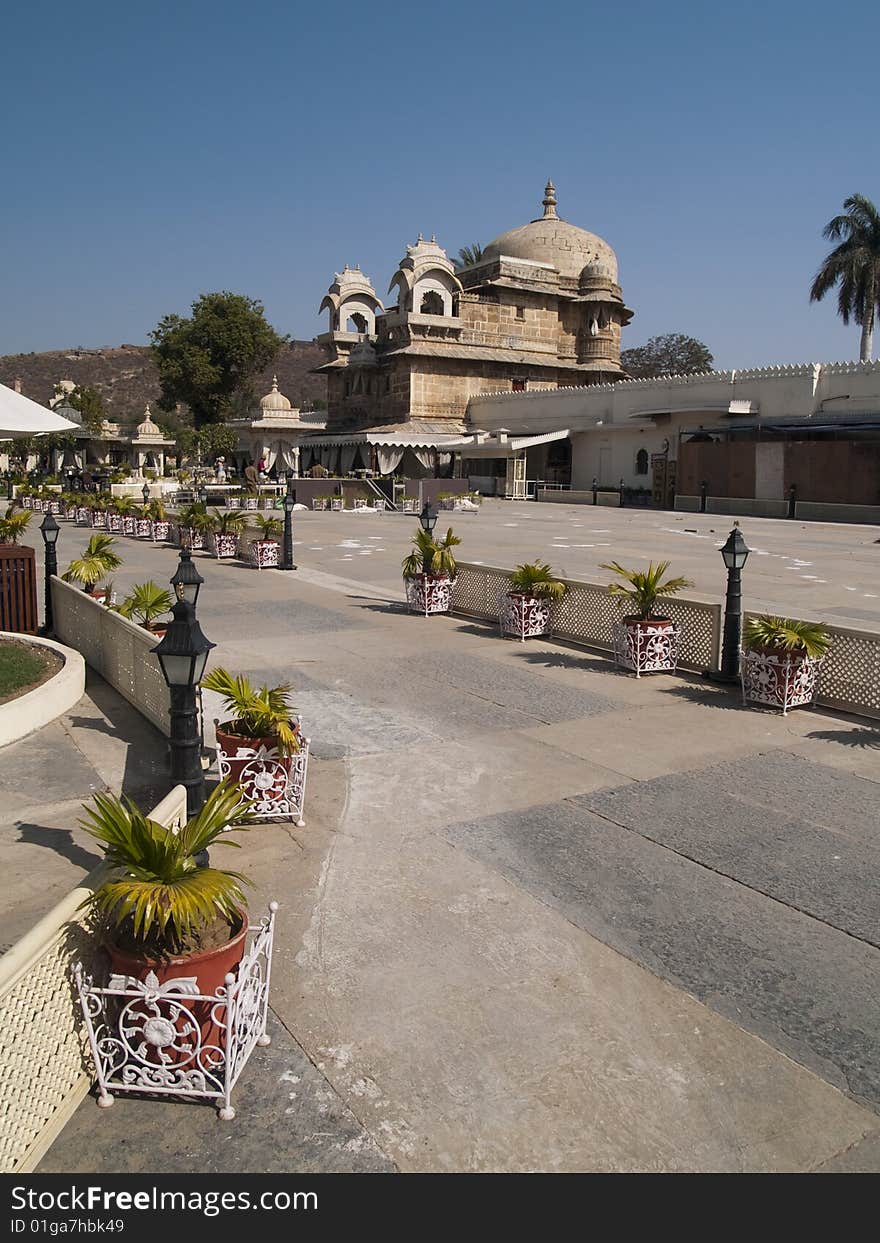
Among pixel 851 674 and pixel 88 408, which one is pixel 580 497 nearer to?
pixel 851 674

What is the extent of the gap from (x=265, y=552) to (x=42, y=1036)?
1620 cm

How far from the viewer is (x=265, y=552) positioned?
750 inches

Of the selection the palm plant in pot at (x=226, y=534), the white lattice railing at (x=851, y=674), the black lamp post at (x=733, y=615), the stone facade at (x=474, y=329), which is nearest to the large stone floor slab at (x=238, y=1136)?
the white lattice railing at (x=851, y=674)

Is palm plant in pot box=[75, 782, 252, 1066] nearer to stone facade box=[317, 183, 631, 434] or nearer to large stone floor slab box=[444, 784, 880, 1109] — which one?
large stone floor slab box=[444, 784, 880, 1109]

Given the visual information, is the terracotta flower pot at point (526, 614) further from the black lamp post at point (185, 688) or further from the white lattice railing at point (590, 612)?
the black lamp post at point (185, 688)

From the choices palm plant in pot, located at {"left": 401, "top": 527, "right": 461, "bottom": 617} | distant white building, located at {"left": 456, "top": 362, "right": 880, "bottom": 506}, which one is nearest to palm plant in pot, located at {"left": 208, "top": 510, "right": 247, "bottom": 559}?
palm plant in pot, located at {"left": 401, "top": 527, "right": 461, "bottom": 617}

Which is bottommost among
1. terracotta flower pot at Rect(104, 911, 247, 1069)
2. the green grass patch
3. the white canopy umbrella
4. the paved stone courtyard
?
the paved stone courtyard

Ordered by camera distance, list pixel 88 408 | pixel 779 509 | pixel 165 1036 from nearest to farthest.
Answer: pixel 165 1036 < pixel 779 509 < pixel 88 408

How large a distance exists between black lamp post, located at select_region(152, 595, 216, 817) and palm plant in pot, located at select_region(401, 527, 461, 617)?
855 centimetres

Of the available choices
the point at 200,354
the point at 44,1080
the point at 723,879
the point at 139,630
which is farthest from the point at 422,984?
the point at 200,354

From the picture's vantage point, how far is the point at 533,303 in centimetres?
5766

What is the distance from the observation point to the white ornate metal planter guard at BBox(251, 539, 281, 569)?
1898 centimetres

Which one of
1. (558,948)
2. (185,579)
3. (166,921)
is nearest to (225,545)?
(185,579)

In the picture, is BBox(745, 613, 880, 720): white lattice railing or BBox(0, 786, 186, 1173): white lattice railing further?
BBox(745, 613, 880, 720): white lattice railing
